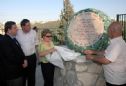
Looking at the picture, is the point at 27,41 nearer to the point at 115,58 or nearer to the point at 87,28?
the point at 87,28

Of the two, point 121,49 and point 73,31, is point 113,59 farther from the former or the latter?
point 73,31

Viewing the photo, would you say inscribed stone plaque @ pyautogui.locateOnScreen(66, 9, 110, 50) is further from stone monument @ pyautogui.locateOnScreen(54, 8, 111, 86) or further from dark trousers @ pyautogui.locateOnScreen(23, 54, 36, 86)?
dark trousers @ pyautogui.locateOnScreen(23, 54, 36, 86)

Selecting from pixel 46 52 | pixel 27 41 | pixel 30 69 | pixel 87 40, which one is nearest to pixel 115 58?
pixel 87 40

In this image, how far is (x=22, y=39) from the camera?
6.65 m

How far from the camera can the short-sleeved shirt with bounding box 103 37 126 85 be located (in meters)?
4.34

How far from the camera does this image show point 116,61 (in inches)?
175

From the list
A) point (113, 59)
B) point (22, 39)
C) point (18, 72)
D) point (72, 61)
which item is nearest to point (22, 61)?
point (18, 72)

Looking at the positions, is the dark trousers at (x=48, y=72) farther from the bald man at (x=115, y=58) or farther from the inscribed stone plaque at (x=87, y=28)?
the bald man at (x=115, y=58)

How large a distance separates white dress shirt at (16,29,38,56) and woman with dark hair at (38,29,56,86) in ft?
2.80

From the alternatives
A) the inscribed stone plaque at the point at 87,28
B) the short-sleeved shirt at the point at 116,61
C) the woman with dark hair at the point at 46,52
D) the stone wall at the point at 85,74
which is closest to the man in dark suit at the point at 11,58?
the woman with dark hair at the point at 46,52

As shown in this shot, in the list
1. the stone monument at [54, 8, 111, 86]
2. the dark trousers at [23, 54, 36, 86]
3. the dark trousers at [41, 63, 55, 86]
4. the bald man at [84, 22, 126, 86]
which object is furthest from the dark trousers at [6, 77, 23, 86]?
the bald man at [84, 22, 126, 86]

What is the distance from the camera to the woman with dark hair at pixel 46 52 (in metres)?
5.77

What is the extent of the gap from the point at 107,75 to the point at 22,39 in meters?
2.60

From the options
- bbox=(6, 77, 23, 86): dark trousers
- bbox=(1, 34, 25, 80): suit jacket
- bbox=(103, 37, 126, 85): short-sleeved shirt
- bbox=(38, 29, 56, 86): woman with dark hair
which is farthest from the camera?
bbox=(38, 29, 56, 86): woman with dark hair
